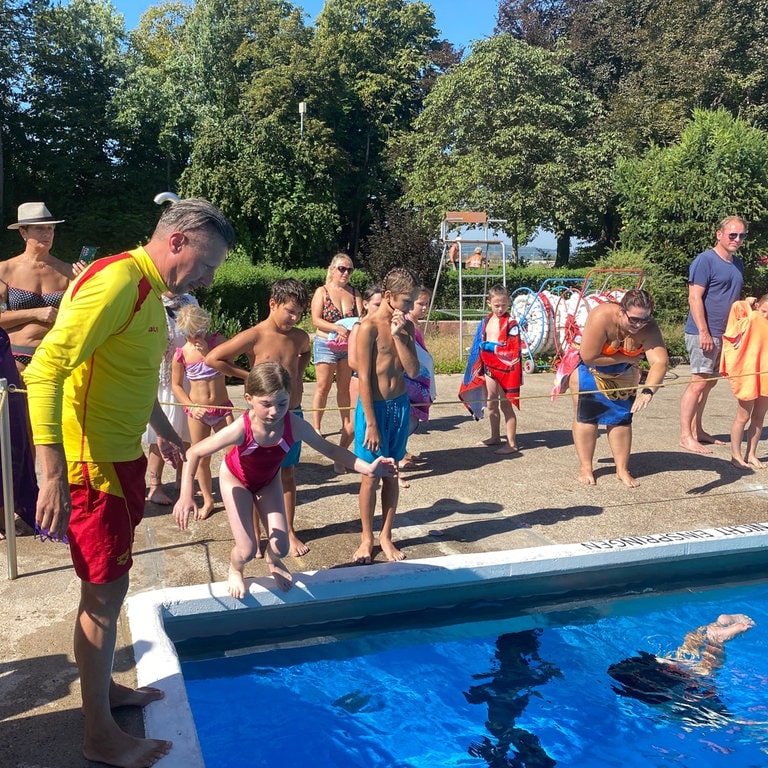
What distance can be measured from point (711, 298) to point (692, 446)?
60.2 inches

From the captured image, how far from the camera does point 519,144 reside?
27.9 m

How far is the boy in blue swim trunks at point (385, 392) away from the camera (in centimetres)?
499

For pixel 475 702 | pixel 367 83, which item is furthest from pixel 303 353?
pixel 367 83

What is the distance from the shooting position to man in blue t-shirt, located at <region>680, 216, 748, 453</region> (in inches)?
304

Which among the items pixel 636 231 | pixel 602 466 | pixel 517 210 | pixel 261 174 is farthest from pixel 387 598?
pixel 261 174

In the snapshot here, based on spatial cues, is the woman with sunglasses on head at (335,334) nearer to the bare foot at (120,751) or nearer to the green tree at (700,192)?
the bare foot at (120,751)

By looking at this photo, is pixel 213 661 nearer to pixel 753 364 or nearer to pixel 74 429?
pixel 74 429

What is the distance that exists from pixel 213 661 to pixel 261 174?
28386mm

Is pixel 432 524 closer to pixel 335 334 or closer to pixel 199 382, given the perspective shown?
pixel 199 382

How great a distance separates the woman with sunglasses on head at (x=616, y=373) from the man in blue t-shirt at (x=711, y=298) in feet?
4.27

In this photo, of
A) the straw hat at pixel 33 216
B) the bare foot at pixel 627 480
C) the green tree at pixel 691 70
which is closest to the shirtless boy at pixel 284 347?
the straw hat at pixel 33 216

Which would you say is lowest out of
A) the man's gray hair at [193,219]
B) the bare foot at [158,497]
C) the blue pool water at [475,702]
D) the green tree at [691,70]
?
the blue pool water at [475,702]

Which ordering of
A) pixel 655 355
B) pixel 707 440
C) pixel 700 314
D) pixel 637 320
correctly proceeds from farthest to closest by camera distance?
pixel 707 440 < pixel 700 314 < pixel 655 355 < pixel 637 320

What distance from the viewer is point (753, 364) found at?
7.40 m
